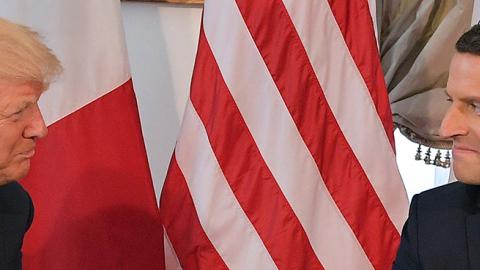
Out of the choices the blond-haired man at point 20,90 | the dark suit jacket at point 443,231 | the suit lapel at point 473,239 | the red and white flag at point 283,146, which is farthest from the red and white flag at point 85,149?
the suit lapel at point 473,239

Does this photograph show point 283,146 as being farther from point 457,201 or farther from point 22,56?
point 22,56

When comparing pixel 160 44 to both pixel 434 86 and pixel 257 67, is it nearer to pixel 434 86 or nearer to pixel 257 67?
pixel 257 67

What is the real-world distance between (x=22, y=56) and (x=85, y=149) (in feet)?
1.68

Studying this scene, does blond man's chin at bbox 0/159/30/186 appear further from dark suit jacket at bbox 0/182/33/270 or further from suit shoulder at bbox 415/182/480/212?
suit shoulder at bbox 415/182/480/212

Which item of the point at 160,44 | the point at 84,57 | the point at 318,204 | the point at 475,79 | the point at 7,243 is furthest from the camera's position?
the point at 160,44

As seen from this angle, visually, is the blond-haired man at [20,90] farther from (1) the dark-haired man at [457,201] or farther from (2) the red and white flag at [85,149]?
(1) the dark-haired man at [457,201]

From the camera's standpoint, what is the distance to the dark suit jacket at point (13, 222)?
143 centimetres

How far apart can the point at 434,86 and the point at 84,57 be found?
0.94 meters

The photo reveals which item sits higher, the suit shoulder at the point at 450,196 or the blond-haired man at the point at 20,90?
the blond-haired man at the point at 20,90

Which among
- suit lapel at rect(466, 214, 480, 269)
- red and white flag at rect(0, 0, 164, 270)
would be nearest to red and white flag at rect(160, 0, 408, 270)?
red and white flag at rect(0, 0, 164, 270)

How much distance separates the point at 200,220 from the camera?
1748 millimetres

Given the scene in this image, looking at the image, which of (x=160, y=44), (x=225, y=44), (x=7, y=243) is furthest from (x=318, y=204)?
(x=7, y=243)

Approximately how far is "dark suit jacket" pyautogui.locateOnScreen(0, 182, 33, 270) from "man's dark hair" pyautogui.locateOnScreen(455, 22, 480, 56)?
0.87 metres

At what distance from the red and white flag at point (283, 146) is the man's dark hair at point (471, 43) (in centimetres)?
49
